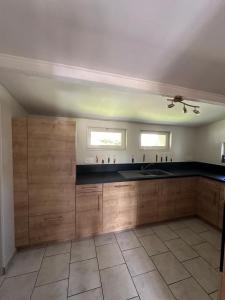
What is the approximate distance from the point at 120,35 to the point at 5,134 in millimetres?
1500

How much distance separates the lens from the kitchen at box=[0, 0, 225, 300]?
3.19ft

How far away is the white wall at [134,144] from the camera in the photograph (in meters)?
2.76

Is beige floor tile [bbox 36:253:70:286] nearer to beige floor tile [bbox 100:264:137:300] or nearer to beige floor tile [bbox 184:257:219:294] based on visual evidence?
beige floor tile [bbox 100:264:137:300]

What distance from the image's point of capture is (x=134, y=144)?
3.07 meters

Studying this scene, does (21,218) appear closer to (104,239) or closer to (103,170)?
(104,239)

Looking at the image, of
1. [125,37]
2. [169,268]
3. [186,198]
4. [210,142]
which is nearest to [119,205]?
[169,268]

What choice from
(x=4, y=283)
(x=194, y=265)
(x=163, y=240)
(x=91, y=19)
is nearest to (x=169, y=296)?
(x=194, y=265)

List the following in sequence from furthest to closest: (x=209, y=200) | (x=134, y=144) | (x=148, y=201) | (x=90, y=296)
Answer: (x=134, y=144), (x=209, y=200), (x=148, y=201), (x=90, y=296)

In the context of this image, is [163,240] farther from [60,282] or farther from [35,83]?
[35,83]

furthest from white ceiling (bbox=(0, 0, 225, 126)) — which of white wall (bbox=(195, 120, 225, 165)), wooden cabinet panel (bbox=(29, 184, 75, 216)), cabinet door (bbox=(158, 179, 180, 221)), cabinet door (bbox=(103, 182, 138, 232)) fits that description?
white wall (bbox=(195, 120, 225, 165))

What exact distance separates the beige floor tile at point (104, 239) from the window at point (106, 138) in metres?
1.49

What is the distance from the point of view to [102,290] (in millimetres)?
1424

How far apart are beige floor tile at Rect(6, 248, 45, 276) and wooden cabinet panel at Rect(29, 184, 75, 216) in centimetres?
48

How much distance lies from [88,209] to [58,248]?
2.01 feet
